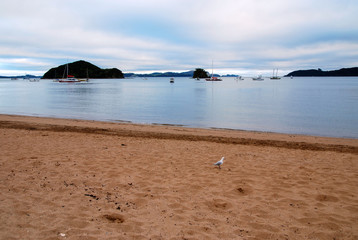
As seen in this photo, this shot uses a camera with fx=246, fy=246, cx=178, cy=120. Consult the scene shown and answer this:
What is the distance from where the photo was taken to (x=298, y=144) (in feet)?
42.5

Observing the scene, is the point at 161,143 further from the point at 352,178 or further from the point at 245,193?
the point at 352,178

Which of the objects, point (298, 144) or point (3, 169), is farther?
point (298, 144)

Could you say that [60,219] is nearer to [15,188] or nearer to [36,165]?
[15,188]

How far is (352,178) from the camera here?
7340mm

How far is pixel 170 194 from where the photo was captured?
5.85 meters

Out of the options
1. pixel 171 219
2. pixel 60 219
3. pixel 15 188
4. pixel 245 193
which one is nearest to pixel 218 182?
pixel 245 193

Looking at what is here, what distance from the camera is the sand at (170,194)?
4.34m

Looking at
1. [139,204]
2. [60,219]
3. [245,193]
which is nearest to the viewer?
[60,219]

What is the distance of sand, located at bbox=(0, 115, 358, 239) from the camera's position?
14.3 ft

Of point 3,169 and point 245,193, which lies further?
point 3,169

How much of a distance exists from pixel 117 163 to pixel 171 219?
3.91 metres

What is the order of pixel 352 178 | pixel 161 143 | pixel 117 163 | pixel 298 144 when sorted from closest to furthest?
1. pixel 352 178
2. pixel 117 163
3. pixel 161 143
4. pixel 298 144

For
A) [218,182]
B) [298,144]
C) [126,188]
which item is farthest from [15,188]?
[298,144]

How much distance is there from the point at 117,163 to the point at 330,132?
58.7 feet
